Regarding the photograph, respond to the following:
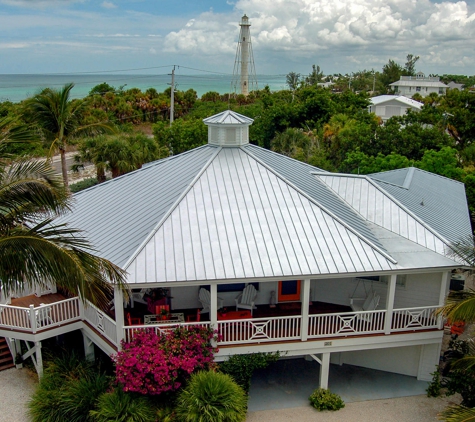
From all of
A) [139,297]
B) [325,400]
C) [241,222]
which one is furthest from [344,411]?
[139,297]

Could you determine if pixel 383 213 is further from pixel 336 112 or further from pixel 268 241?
pixel 336 112

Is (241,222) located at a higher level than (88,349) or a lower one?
higher

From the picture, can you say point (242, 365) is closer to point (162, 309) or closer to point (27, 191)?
point (162, 309)

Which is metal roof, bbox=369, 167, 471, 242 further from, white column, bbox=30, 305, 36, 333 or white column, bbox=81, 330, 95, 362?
white column, bbox=30, 305, 36, 333

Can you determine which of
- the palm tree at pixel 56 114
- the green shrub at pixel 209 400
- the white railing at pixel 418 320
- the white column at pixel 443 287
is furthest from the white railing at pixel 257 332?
the palm tree at pixel 56 114

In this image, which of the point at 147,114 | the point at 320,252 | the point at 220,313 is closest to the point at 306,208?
the point at 320,252

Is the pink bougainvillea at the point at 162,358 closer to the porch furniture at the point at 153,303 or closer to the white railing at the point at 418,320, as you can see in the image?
the porch furniture at the point at 153,303

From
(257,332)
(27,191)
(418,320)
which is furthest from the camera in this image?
(418,320)
